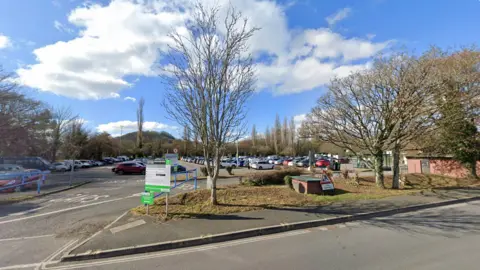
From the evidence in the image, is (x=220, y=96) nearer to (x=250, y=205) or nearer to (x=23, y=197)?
(x=250, y=205)

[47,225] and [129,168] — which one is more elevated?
[129,168]

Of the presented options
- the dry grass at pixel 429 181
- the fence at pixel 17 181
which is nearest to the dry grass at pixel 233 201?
the dry grass at pixel 429 181

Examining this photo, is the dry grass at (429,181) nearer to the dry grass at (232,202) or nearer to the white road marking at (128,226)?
the dry grass at (232,202)

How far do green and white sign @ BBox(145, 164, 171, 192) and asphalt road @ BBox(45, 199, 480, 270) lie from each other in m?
2.77

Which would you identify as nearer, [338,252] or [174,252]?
[338,252]

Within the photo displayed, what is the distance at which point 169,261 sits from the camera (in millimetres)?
4504

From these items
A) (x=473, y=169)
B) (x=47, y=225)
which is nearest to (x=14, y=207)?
(x=47, y=225)

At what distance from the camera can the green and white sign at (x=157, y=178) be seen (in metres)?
7.44

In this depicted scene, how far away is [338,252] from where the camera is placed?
4.73m

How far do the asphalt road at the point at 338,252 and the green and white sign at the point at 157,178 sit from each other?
277cm

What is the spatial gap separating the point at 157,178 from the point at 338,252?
219 inches

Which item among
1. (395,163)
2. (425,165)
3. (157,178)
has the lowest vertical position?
(425,165)

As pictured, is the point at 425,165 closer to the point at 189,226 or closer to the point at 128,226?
the point at 189,226

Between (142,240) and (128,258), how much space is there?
0.69m
